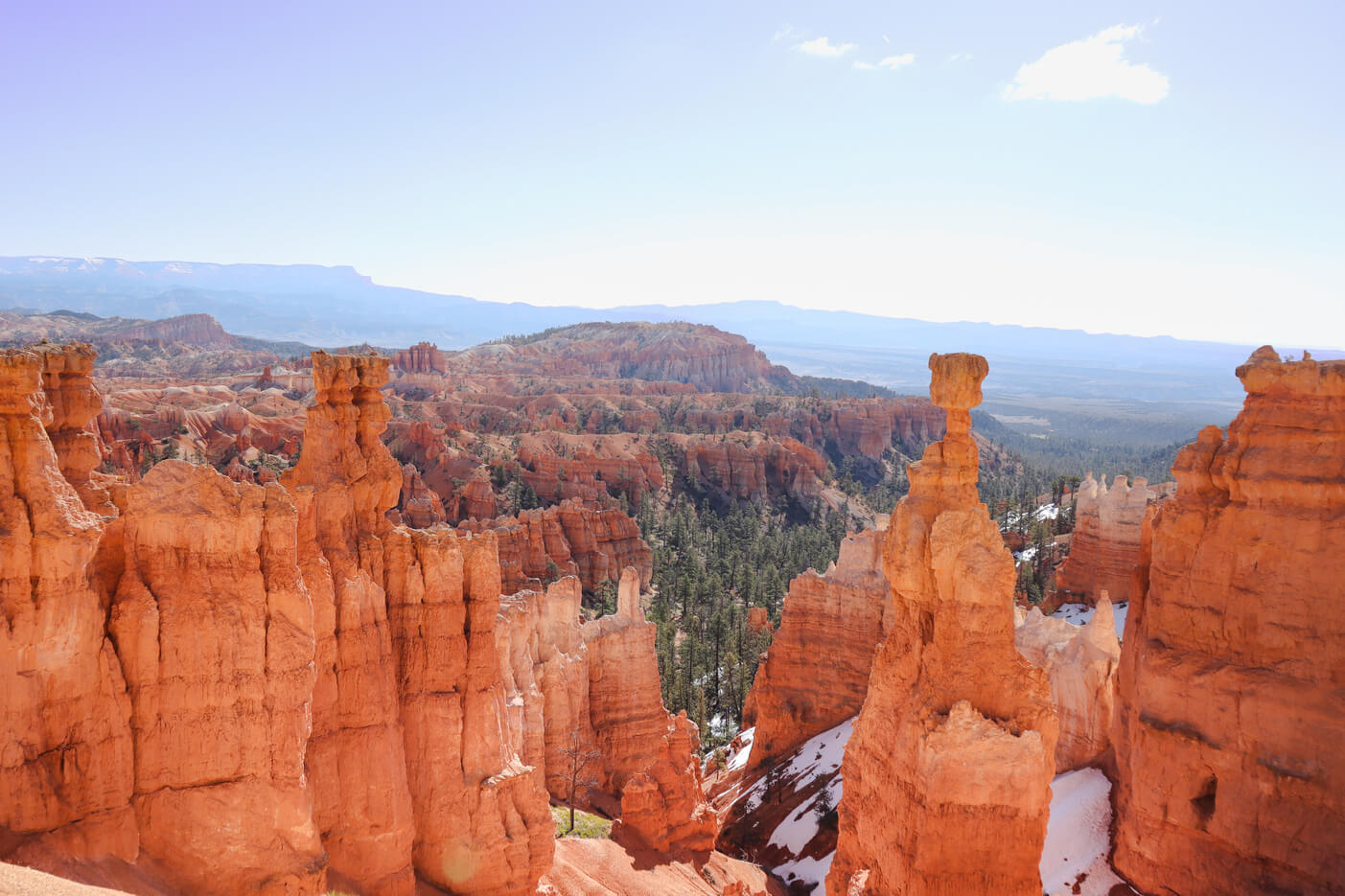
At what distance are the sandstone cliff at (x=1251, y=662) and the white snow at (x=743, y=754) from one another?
1757 centimetres

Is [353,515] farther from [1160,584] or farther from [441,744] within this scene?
[1160,584]

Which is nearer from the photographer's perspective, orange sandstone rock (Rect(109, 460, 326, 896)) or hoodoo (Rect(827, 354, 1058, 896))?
orange sandstone rock (Rect(109, 460, 326, 896))

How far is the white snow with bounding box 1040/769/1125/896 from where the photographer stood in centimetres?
1525

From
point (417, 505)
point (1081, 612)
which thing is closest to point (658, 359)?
point (417, 505)

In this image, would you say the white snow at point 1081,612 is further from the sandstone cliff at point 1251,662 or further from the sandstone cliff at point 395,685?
the sandstone cliff at point 395,685

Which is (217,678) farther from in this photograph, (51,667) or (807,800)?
(807,800)

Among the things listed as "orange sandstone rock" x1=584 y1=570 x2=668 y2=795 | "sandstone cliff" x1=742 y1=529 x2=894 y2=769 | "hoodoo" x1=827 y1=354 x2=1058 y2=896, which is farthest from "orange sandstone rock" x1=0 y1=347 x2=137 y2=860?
"sandstone cliff" x1=742 y1=529 x2=894 y2=769

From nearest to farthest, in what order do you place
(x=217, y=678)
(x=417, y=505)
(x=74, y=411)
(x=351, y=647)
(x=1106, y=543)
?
(x=217, y=678), (x=74, y=411), (x=351, y=647), (x=1106, y=543), (x=417, y=505)

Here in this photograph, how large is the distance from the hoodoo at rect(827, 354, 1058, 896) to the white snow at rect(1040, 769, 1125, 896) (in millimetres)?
3323

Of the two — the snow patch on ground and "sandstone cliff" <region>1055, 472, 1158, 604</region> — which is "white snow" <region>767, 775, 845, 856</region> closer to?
the snow patch on ground

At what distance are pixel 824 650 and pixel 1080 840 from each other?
13.9 meters

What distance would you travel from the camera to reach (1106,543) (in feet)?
124

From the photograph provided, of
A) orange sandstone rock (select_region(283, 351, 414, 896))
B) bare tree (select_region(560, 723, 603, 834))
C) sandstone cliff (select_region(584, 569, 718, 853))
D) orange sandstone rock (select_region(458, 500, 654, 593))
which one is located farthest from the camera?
orange sandstone rock (select_region(458, 500, 654, 593))

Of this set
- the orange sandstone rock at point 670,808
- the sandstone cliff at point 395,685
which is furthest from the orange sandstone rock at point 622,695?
the sandstone cliff at point 395,685
